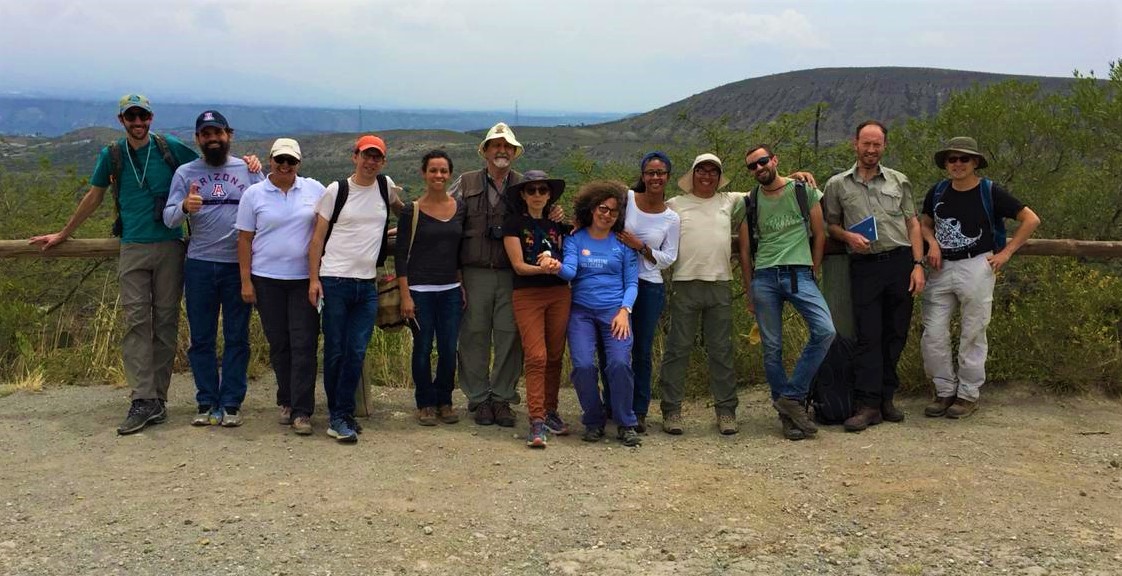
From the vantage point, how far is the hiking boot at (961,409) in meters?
5.97

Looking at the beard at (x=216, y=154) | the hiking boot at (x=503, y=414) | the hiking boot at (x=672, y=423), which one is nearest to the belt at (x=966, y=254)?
the hiking boot at (x=672, y=423)

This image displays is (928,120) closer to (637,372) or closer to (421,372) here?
(637,372)

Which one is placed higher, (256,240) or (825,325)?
(256,240)

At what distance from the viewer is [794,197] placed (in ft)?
18.4

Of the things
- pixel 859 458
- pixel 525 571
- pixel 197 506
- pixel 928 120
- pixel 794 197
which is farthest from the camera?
pixel 928 120

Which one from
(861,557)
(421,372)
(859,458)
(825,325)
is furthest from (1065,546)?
(421,372)

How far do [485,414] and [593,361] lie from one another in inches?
37.8

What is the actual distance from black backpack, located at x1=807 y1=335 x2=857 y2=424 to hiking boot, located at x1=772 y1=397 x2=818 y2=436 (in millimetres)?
302

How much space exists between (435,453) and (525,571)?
1.66 m

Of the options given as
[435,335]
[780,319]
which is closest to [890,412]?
[780,319]

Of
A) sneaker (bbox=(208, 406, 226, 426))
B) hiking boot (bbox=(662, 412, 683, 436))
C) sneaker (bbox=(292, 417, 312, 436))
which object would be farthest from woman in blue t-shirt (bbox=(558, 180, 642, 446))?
sneaker (bbox=(208, 406, 226, 426))

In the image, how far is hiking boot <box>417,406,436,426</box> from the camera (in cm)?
592

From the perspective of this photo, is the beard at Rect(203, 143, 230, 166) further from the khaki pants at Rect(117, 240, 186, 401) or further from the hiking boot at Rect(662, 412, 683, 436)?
the hiking boot at Rect(662, 412, 683, 436)

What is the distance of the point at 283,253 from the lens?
17.5 ft
